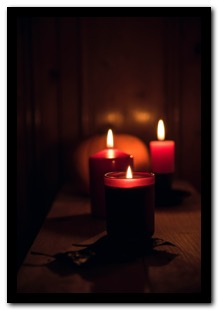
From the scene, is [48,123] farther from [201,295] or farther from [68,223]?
[201,295]

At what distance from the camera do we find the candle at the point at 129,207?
63 centimetres

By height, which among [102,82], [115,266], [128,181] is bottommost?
[115,266]

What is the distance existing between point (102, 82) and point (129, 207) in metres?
0.81

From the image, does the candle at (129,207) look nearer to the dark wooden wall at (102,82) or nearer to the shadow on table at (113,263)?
the shadow on table at (113,263)

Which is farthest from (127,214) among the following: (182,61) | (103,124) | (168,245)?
(182,61)

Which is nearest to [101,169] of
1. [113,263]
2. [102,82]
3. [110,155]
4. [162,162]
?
[110,155]

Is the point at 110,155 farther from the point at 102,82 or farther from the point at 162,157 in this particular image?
the point at 102,82

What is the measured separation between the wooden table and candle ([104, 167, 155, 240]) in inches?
1.7

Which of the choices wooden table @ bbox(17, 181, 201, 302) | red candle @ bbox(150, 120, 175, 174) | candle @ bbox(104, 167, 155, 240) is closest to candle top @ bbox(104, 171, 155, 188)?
candle @ bbox(104, 167, 155, 240)

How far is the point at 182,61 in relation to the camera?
4.58 ft

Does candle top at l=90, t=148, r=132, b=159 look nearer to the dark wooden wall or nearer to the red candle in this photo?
the red candle

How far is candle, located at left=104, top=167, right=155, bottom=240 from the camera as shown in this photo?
Result: 2.07 ft

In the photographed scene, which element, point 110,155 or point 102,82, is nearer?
point 110,155

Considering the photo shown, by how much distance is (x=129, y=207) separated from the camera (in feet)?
2.07
